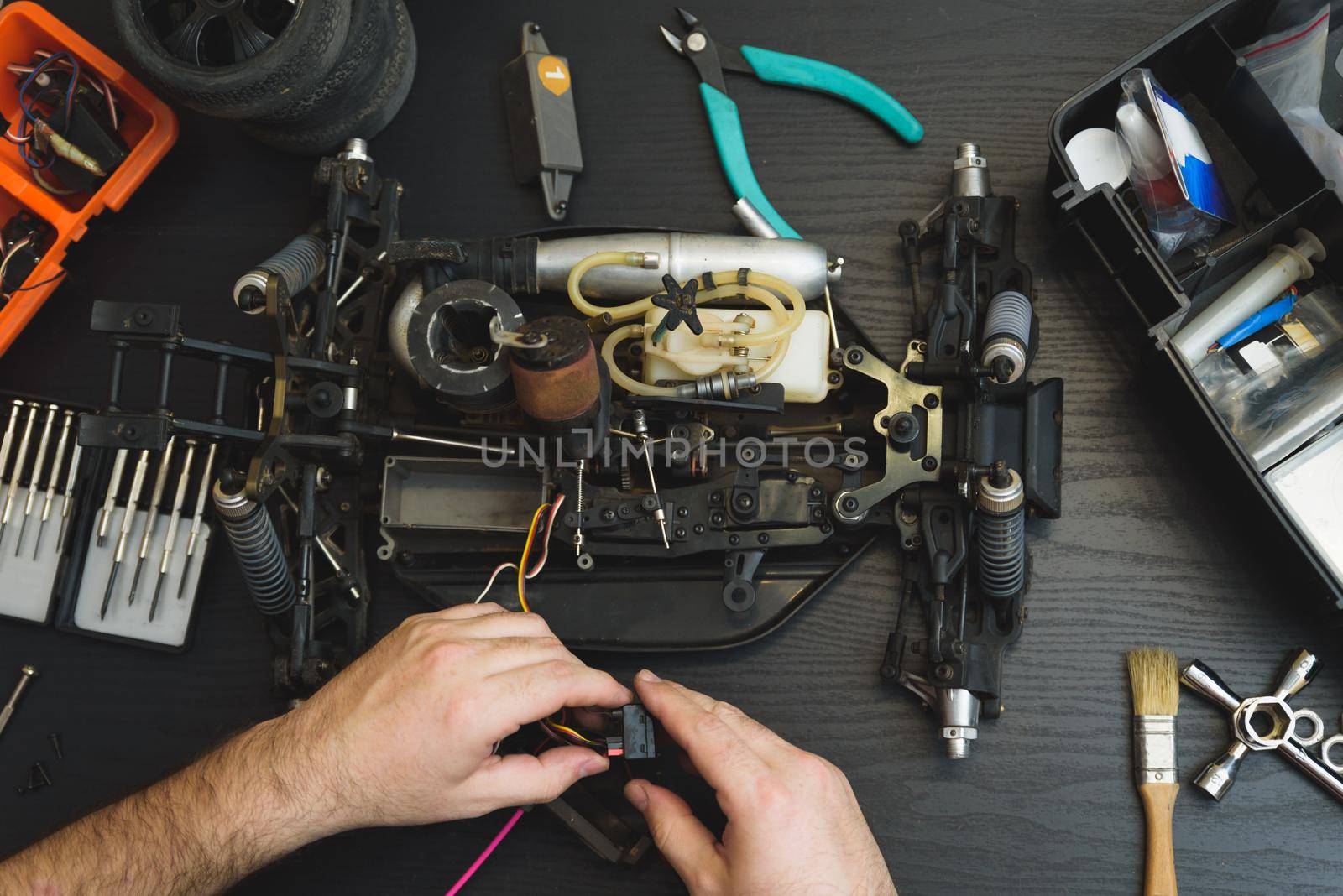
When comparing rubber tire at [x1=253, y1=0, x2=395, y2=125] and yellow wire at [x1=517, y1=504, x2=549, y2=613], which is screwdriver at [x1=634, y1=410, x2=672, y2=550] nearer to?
yellow wire at [x1=517, y1=504, x2=549, y2=613]

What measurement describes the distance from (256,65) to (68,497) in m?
0.92

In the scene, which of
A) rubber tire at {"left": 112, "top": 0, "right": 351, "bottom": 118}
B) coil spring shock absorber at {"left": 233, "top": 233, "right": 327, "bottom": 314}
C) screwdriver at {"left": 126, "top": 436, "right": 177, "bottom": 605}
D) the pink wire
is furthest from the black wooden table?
rubber tire at {"left": 112, "top": 0, "right": 351, "bottom": 118}

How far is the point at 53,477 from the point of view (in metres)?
1.88

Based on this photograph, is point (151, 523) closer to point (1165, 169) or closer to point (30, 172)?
point (30, 172)

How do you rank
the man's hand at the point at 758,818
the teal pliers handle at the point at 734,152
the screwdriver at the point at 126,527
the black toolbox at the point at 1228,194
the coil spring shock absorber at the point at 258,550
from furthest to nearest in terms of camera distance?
the teal pliers handle at the point at 734,152 → the screwdriver at the point at 126,527 → the black toolbox at the point at 1228,194 → the coil spring shock absorber at the point at 258,550 → the man's hand at the point at 758,818

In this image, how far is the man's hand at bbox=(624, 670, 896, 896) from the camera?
1387 mm

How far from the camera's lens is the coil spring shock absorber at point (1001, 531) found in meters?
1.61

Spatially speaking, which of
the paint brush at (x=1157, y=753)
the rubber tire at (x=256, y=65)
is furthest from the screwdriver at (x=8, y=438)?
the paint brush at (x=1157, y=753)

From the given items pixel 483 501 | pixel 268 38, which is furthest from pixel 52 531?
pixel 268 38

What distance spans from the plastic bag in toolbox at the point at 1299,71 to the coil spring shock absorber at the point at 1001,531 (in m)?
0.86

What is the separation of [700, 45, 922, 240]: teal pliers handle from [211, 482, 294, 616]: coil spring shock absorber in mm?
1123

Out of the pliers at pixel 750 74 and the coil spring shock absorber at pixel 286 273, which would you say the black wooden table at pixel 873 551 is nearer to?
the pliers at pixel 750 74

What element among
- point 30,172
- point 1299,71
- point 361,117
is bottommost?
point 30,172

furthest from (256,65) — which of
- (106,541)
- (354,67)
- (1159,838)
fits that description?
(1159,838)
